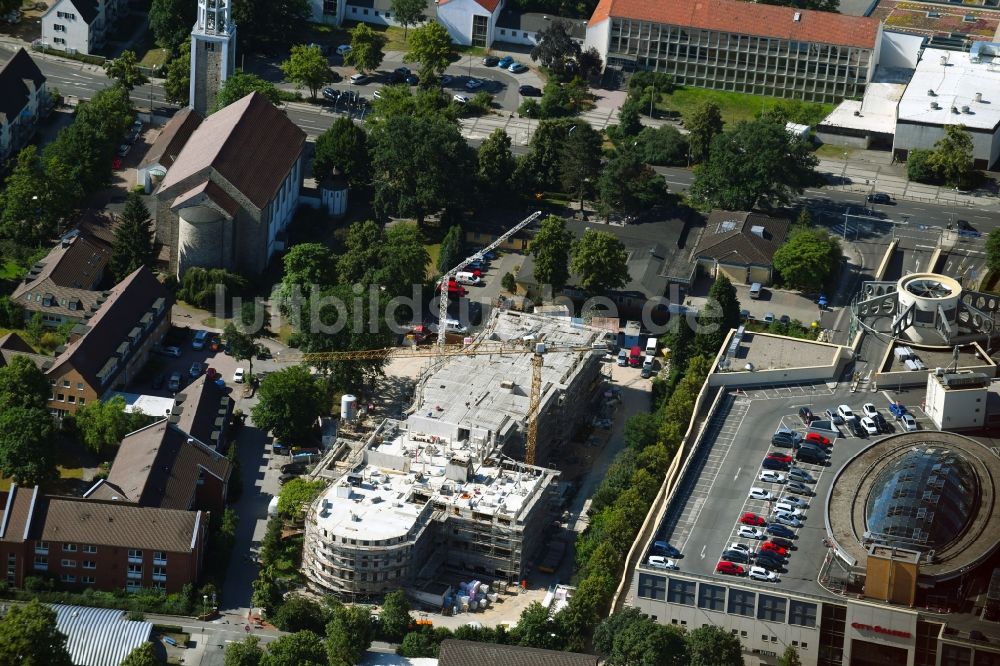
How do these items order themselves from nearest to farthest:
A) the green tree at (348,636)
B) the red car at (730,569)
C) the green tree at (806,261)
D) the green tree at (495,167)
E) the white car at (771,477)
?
the green tree at (348,636), the red car at (730,569), the white car at (771,477), the green tree at (806,261), the green tree at (495,167)

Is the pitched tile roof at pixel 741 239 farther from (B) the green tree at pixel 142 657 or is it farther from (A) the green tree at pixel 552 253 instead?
(B) the green tree at pixel 142 657

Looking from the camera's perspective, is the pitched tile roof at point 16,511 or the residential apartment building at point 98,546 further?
the residential apartment building at point 98,546

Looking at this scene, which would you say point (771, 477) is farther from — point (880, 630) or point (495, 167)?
point (495, 167)

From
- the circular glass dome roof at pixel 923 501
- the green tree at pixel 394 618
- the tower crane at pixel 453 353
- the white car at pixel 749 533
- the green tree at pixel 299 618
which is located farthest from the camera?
the tower crane at pixel 453 353

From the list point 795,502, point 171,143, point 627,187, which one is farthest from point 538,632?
point 171,143

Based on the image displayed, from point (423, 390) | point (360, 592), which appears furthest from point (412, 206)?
point (360, 592)

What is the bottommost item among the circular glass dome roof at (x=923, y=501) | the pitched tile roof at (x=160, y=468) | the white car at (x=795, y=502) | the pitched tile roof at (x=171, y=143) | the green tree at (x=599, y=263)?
the pitched tile roof at (x=160, y=468)

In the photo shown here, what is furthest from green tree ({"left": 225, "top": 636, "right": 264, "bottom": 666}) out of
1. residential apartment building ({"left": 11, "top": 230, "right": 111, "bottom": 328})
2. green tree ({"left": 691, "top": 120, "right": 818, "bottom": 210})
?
green tree ({"left": 691, "top": 120, "right": 818, "bottom": 210})

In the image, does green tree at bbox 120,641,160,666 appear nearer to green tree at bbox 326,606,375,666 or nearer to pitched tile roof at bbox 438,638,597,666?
green tree at bbox 326,606,375,666

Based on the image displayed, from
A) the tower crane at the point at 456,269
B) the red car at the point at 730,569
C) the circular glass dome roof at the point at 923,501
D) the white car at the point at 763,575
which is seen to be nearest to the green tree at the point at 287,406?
the tower crane at the point at 456,269
